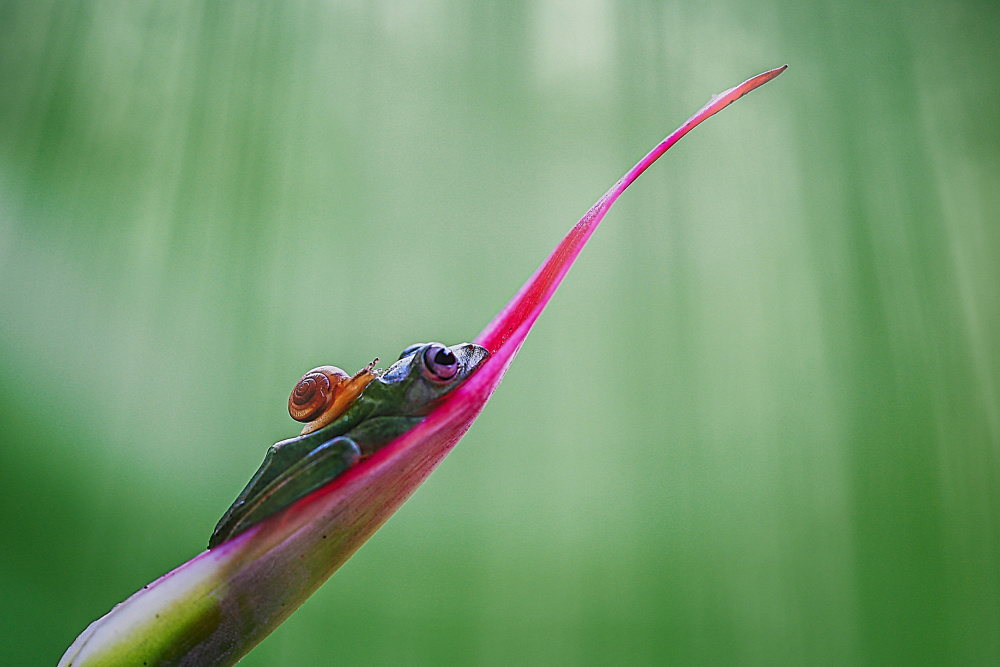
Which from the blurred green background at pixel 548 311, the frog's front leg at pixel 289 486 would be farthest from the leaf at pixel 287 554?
the blurred green background at pixel 548 311

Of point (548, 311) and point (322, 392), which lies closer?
point (322, 392)

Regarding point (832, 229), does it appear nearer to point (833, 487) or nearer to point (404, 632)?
point (833, 487)

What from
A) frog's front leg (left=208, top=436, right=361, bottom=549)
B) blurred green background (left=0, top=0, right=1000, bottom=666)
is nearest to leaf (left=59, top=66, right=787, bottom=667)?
frog's front leg (left=208, top=436, right=361, bottom=549)

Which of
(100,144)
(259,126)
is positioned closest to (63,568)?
(100,144)

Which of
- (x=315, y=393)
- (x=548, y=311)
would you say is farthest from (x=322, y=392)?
(x=548, y=311)

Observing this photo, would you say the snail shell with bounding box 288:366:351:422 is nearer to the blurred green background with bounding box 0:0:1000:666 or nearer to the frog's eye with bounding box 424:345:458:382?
the frog's eye with bounding box 424:345:458:382

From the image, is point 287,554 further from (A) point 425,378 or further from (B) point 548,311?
(B) point 548,311

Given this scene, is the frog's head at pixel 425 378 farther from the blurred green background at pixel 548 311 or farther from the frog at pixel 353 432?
the blurred green background at pixel 548 311
